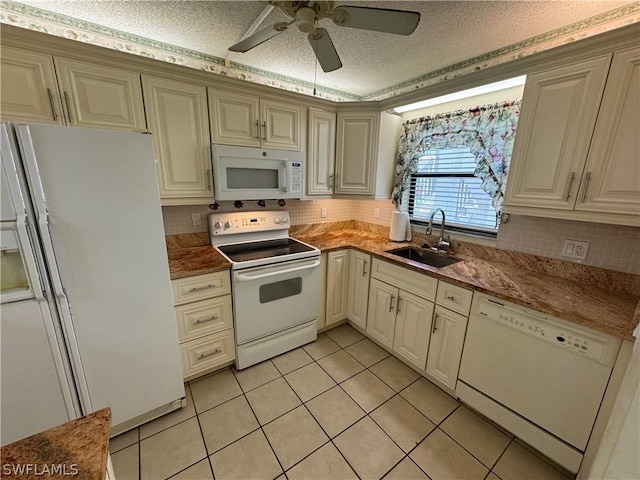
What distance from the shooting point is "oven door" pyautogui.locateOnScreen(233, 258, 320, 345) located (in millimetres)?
1906

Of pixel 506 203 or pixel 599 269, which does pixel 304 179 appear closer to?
pixel 506 203

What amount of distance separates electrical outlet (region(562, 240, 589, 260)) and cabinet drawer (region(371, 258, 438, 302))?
848 mm

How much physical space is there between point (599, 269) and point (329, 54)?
2029mm

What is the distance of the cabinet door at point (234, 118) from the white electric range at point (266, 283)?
633 millimetres

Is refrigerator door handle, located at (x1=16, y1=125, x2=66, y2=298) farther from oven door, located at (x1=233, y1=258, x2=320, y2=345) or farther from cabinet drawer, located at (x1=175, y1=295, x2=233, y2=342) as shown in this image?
oven door, located at (x1=233, y1=258, x2=320, y2=345)

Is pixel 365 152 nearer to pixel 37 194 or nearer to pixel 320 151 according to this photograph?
pixel 320 151

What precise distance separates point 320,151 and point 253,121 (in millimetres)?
660

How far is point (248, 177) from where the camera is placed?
81.5 inches

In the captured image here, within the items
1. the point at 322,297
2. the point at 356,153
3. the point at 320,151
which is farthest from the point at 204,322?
the point at 356,153

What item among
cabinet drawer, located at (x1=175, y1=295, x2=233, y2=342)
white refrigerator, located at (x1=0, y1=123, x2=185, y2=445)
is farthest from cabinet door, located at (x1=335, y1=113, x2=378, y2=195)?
white refrigerator, located at (x1=0, y1=123, x2=185, y2=445)

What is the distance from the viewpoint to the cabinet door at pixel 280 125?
206 centimetres

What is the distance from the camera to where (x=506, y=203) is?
5.49 feet

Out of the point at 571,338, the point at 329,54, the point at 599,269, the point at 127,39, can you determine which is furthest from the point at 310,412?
the point at 127,39
